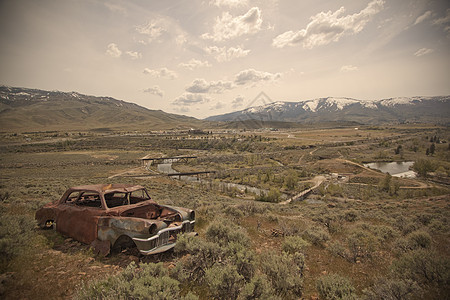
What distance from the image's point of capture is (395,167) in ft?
206

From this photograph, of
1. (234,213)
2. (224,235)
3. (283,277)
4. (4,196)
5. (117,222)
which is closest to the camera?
(283,277)

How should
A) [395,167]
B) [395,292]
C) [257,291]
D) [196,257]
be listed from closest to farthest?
[257,291] → [395,292] → [196,257] → [395,167]

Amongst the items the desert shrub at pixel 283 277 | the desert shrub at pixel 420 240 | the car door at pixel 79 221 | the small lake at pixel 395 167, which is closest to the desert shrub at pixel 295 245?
the desert shrub at pixel 283 277

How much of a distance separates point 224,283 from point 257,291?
0.64m

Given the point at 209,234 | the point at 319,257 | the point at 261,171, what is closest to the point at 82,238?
the point at 209,234

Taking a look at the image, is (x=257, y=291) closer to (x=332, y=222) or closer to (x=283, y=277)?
(x=283, y=277)

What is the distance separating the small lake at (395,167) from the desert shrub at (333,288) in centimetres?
6450

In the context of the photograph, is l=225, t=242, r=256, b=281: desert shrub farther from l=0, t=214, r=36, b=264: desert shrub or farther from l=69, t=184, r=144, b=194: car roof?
l=0, t=214, r=36, b=264: desert shrub

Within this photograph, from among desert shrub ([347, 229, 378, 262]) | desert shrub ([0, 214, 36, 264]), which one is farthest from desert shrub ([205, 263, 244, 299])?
desert shrub ([0, 214, 36, 264])

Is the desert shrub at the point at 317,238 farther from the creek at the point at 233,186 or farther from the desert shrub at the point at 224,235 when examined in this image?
the creek at the point at 233,186

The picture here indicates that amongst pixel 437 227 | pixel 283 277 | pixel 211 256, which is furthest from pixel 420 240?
pixel 211 256

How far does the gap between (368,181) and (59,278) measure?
181 ft

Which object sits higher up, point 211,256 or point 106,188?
point 106,188

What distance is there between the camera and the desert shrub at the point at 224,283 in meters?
3.85
